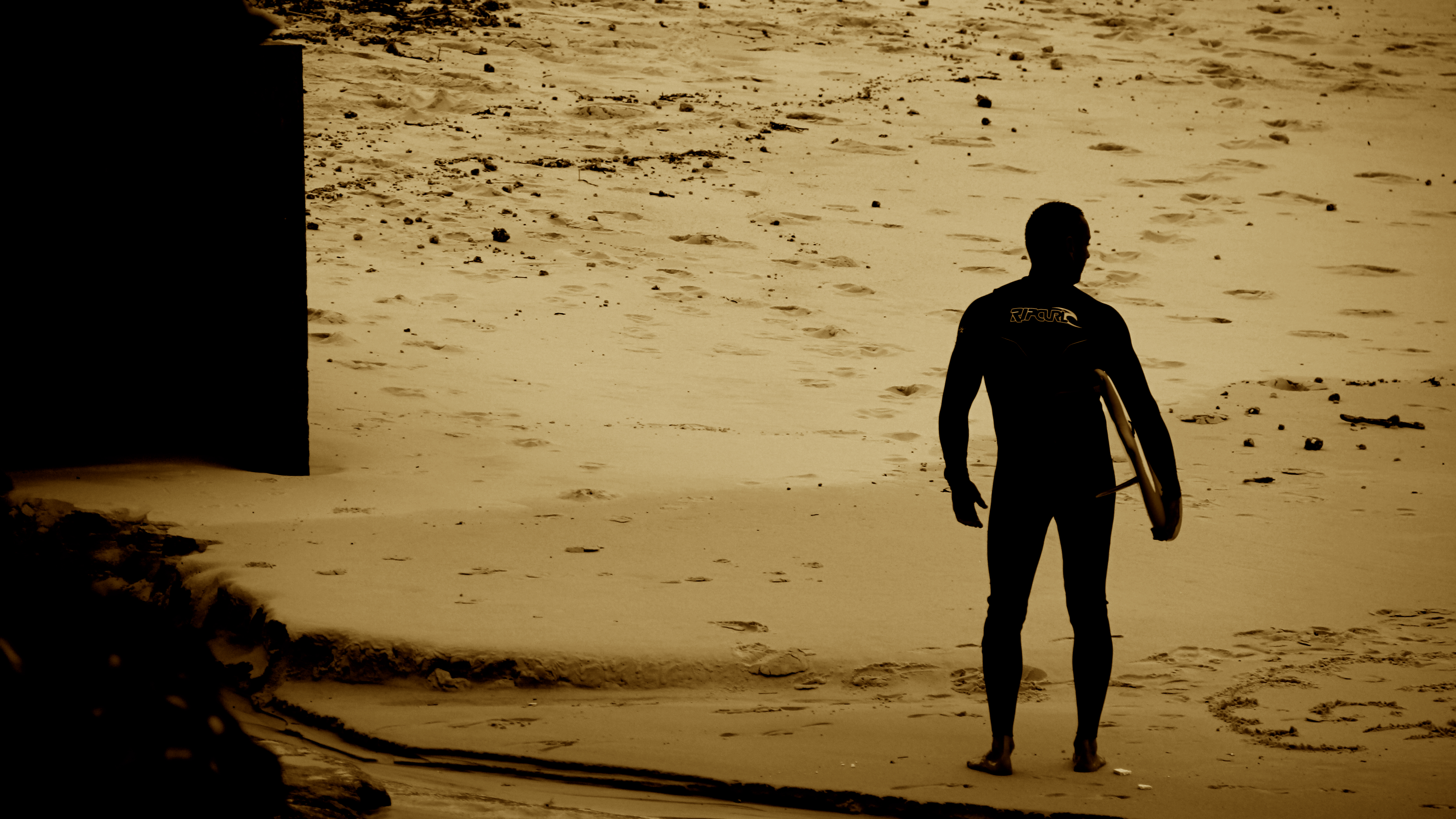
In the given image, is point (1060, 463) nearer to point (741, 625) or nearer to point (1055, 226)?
point (1055, 226)

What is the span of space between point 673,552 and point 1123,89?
1073cm

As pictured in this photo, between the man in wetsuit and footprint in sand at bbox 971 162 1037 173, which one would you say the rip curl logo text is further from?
footprint in sand at bbox 971 162 1037 173

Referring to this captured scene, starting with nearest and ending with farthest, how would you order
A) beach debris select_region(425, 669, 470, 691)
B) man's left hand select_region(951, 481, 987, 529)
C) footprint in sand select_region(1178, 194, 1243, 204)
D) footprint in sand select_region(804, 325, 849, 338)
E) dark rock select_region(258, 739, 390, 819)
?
1. dark rock select_region(258, 739, 390, 819)
2. man's left hand select_region(951, 481, 987, 529)
3. beach debris select_region(425, 669, 470, 691)
4. footprint in sand select_region(804, 325, 849, 338)
5. footprint in sand select_region(1178, 194, 1243, 204)

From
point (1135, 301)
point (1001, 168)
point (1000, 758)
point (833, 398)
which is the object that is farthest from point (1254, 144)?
point (1000, 758)

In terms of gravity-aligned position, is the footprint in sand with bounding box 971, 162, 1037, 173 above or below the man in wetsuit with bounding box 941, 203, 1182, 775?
above

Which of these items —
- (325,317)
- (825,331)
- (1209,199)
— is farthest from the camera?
(1209,199)

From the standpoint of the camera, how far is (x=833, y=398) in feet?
28.6

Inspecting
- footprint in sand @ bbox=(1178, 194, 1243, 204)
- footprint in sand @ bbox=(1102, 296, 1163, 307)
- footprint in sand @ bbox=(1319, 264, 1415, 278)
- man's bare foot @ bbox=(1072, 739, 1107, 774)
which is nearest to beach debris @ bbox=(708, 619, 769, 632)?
man's bare foot @ bbox=(1072, 739, 1107, 774)

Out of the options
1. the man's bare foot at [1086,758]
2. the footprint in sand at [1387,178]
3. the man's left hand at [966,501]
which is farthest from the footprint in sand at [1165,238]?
the man's bare foot at [1086,758]

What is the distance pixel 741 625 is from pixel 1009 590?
1379 mm

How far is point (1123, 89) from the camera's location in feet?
49.2

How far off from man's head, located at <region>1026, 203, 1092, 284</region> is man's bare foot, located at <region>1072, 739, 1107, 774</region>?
1254 mm

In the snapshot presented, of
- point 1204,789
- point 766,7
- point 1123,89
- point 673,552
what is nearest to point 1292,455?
point 673,552

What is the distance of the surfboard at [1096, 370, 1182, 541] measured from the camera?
155 inches
